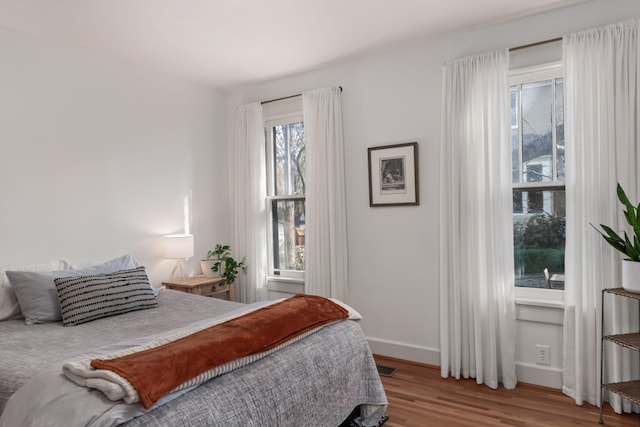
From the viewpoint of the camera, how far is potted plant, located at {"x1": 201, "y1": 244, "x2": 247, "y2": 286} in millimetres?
4074

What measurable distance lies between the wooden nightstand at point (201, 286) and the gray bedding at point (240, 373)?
87cm

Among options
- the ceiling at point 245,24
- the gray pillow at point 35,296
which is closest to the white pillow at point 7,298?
the gray pillow at point 35,296

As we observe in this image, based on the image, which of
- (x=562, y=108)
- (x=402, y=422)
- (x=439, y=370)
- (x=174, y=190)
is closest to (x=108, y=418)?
(x=402, y=422)

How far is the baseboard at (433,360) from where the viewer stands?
2.91 metres

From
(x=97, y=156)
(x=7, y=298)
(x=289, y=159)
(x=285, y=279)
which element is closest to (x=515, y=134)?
(x=289, y=159)

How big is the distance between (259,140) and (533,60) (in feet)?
8.40

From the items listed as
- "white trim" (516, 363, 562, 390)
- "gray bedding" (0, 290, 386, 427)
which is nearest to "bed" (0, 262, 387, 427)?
"gray bedding" (0, 290, 386, 427)

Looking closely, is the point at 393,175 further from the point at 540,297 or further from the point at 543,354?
the point at 543,354

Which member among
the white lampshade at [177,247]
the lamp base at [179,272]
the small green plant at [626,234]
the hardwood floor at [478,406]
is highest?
the small green plant at [626,234]

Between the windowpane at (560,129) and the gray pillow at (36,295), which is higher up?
the windowpane at (560,129)

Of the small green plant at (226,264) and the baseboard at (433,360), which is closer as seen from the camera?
the baseboard at (433,360)

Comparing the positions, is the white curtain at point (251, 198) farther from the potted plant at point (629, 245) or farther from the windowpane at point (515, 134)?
the potted plant at point (629, 245)

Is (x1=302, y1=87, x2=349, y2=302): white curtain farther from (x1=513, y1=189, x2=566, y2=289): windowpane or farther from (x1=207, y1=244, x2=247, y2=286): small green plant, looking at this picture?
(x1=513, y1=189, x2=566, y2=289): windowpane

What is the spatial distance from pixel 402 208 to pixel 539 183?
1.04 meters
